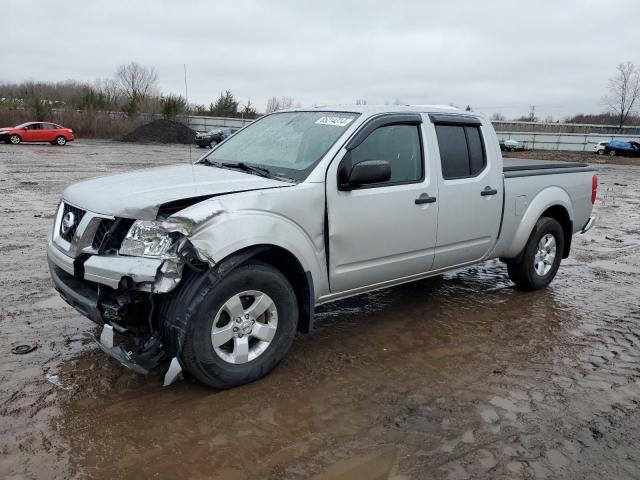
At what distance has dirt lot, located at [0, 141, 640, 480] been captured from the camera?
294 centimetres

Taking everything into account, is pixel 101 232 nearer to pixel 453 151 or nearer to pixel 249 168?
pixel 249 168

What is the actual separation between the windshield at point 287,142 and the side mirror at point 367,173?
30 centimetres

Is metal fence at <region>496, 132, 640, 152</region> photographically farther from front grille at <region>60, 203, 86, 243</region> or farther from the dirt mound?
front grille at <region>60, 203, 86, 243</region>

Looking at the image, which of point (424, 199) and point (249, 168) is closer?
point (249, 168)

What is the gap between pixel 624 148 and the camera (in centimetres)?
4106

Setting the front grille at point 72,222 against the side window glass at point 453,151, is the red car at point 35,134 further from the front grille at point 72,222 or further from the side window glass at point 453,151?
the side window glass at point 453,151

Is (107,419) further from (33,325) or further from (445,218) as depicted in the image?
(445,218)

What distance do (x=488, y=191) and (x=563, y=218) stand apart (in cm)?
165

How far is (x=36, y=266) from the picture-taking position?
253 inches

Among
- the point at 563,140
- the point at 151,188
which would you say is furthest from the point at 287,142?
the point at 563,140

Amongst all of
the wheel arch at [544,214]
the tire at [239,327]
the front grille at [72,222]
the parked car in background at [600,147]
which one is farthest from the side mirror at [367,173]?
the parked car in background at [600,147]

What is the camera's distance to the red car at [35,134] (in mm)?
33688

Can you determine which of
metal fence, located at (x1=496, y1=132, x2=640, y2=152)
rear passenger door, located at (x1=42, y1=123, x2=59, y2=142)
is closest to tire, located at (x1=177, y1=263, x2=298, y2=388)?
rear passenger door, located at (x1=42, y1=123, x2=59, y2=142)

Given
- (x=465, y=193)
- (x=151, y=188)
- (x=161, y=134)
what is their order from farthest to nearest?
1. (x=161, y=134)
2. (x=465, y=193)
3. (x=151, y=188)
